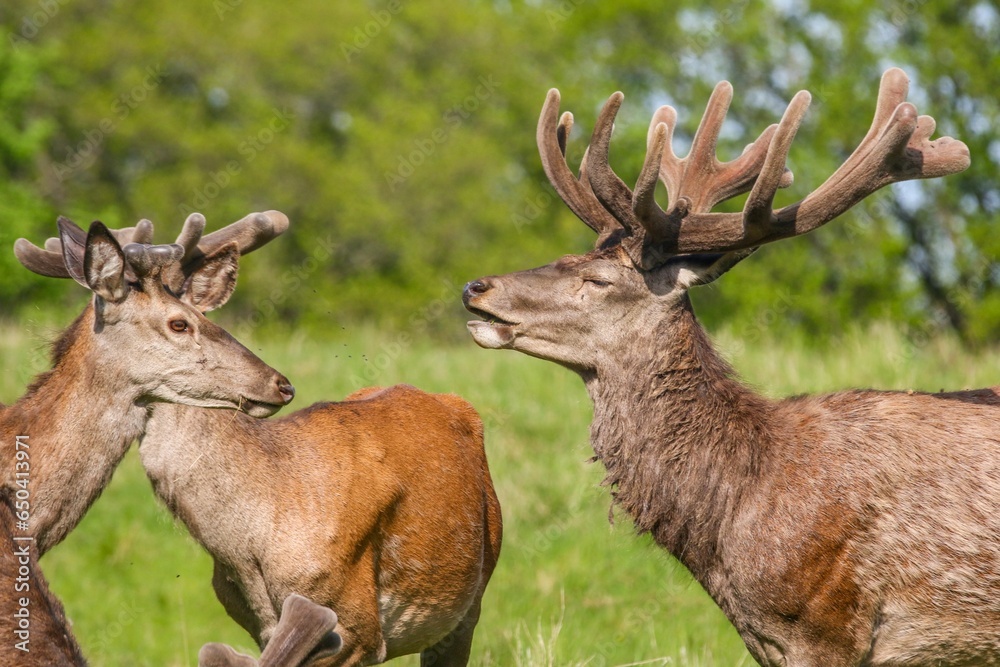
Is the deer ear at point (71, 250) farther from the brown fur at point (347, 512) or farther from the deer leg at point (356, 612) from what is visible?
the deer leg at point (356, 612)

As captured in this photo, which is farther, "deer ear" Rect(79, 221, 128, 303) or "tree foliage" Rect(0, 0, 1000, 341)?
"tree foliage" Rect(0, 0, 1000, 341)

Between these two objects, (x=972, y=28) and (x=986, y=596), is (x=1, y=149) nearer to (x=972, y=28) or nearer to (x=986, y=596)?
(x=972, y=28)

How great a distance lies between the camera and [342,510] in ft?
17.8

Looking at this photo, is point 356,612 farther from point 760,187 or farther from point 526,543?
point 526,543

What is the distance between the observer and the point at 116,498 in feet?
37.2

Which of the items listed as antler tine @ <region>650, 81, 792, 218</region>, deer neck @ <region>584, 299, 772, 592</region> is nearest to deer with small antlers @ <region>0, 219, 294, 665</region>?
deer neck @ <region>584, 299, 772, 592</region>

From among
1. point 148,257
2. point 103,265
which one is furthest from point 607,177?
point 103,265

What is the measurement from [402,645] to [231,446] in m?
1.31

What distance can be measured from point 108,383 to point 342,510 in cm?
111

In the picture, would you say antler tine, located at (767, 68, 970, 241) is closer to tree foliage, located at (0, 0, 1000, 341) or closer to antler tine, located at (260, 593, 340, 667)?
antler tine, located at (260, 593, 340, 667)

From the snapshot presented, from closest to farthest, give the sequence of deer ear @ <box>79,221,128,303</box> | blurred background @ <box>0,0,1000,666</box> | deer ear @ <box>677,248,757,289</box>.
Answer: deer ear @ <box>79,221,128,303</box>, deer ear @ <box>677,248,757,289</box>, blurred background @ <box>0,0,1000,666</box>

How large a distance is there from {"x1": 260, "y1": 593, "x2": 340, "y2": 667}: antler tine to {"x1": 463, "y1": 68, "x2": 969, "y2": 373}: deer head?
79.4 inches

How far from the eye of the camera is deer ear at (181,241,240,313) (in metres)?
5.64

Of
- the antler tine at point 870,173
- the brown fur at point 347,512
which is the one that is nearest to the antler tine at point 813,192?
the antler tine at point 870,173
